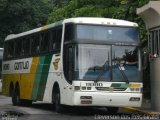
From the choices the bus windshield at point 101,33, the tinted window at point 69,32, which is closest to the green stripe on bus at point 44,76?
the tinted window at point 69,32

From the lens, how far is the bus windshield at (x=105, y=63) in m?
17.5

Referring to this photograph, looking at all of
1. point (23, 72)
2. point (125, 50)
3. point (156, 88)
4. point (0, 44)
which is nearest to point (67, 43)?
point (125, 50)

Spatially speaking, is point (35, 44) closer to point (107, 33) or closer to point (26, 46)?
point (26, 46)

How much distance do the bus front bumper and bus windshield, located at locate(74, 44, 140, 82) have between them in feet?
1.67

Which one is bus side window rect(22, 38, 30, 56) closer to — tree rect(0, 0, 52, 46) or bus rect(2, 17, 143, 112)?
bus rect(2, 17, 143, 112)

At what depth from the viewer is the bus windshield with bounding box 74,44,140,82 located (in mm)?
17484

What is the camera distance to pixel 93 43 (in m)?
17.7

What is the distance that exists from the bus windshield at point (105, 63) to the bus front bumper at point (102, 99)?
508mm

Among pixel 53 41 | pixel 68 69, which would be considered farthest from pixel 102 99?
pixel 53 41

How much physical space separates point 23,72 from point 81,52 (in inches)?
261

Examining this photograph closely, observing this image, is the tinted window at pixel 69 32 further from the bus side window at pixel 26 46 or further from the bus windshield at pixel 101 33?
the bus side window at pixel 26 46

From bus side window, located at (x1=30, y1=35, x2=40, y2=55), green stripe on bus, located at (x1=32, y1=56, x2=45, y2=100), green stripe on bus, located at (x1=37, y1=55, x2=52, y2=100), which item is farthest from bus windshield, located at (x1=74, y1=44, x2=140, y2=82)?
bus side window, located at (x1=30, y1=35, x2=40, y2=55)

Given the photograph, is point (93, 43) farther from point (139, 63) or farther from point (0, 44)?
point (0, 44)

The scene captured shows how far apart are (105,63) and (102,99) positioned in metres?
1.22
